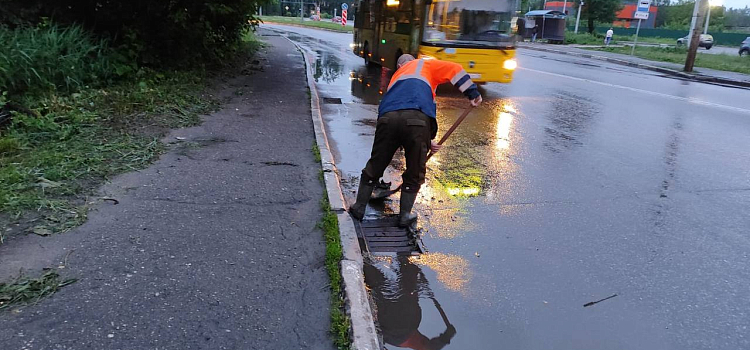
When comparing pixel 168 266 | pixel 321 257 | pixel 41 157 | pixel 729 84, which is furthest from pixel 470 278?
pixel 729 84

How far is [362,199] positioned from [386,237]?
0.48m

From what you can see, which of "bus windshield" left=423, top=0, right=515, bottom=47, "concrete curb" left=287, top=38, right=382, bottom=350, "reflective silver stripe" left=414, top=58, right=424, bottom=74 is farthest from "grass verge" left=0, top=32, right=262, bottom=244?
"bus windshield" left=423, top=0, right=515, bottom=47

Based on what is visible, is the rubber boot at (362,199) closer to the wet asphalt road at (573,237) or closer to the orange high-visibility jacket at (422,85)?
the wet asphalt road at (573,237)

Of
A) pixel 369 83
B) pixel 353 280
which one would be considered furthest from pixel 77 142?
pixel 369 83

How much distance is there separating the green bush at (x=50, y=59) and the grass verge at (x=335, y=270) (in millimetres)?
5437

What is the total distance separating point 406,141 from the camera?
4.89 metres

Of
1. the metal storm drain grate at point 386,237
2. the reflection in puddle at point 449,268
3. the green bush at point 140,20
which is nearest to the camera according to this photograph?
the reflection in puddle at point 449,268

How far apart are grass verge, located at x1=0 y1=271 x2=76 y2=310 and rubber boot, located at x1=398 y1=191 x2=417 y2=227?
2.75 meters

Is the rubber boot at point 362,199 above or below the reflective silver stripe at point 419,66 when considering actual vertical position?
below

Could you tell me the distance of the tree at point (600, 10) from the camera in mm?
59000

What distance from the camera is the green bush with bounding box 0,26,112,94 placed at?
313 inches

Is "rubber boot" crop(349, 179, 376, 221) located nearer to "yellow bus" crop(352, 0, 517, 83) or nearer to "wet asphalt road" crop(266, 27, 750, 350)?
"wet asphalt road" crop(266, 27, 750, 350)

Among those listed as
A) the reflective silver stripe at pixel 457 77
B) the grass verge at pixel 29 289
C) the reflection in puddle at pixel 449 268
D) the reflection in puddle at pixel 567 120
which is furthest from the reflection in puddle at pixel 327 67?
the grass verge at pixel 29 289

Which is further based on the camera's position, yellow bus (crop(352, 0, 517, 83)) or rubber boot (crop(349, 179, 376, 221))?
yellow bus (crop(352, 0, 517, 83))
